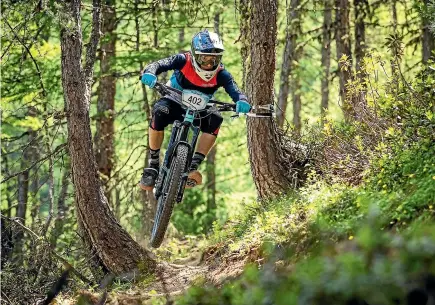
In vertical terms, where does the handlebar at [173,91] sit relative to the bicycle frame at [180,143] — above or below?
above

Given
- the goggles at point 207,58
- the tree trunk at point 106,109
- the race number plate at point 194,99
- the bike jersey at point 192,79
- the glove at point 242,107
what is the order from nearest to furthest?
the glove at point 242,107
the goggles at point 207,58
the race number plate at point 194,99
the bike jersey at point 192,79
the tree trunk at point 106,109

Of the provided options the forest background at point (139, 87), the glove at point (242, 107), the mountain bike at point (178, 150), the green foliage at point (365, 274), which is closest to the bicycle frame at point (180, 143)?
the mountain bike at point (178, 150)

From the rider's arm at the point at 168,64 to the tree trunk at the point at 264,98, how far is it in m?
Answer: 1.22

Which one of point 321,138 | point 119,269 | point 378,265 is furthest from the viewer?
point 321,138

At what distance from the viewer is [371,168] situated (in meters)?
8.66

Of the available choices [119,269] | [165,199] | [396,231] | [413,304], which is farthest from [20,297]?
[413,304]

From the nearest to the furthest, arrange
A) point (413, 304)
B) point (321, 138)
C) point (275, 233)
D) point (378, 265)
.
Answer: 1. point (378, 265)
2. point (413, 304)
3. point (275, 233)
4. point (321, 138)

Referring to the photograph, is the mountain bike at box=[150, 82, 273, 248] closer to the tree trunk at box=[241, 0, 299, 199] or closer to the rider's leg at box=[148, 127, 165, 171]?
the rider's leg at box=[148, 127, 165, 171]

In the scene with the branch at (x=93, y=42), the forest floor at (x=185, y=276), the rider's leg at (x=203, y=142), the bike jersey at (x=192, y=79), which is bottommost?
A: the forest floor at (x=185, y=276)

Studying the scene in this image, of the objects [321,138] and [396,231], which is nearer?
[396,231]

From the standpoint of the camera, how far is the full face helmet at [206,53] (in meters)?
9.51

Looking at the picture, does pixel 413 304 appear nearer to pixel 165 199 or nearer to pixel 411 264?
pixel 411 264

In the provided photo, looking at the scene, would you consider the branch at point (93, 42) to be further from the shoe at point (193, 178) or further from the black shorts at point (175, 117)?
the shoe at point (193, 178)

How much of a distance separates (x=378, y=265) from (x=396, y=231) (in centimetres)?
232
